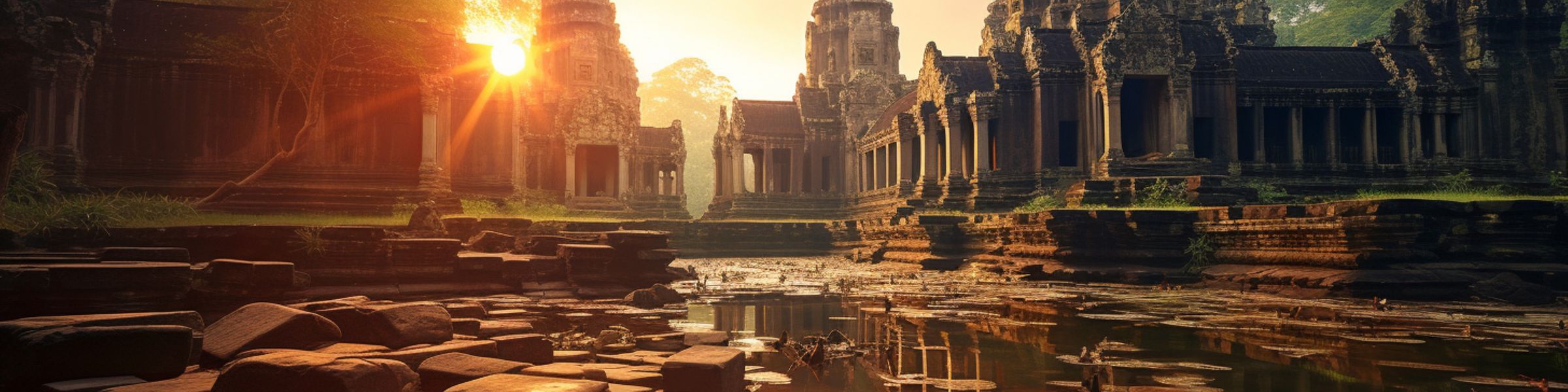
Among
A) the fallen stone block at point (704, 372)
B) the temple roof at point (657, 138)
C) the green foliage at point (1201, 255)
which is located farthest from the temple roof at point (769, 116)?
the fallen stone block at point (704, 372)

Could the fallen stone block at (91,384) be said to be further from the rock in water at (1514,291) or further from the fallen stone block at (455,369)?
the rock in water at (1514,291)

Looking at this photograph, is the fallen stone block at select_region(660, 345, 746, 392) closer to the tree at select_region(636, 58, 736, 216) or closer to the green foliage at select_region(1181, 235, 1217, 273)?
the green foliage at select_region(1181, 235, 1217, 273)

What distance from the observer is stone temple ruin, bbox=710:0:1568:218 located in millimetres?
20328

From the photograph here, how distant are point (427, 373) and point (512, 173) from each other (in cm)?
1930

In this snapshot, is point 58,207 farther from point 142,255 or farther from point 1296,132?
point 1296,132

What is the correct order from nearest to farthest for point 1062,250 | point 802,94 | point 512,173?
1. point 1062,250
2. point 512,173
3. point 802,94

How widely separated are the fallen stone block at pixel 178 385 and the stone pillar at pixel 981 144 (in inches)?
809

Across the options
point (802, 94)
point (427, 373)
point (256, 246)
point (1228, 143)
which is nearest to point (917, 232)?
point (1228, 143)

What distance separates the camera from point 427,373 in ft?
14.9

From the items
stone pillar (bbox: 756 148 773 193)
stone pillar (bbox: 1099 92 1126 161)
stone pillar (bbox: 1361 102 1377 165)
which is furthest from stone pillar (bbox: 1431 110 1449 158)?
stone pillar (bbox: 756 148 773 193)

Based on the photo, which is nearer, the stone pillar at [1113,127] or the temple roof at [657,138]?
A: the stone pillar at [1113,127]

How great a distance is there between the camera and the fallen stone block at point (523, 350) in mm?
5371

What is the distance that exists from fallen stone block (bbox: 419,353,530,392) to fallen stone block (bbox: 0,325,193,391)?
1.13 metres

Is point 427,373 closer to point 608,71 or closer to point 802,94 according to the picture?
point 608,71
